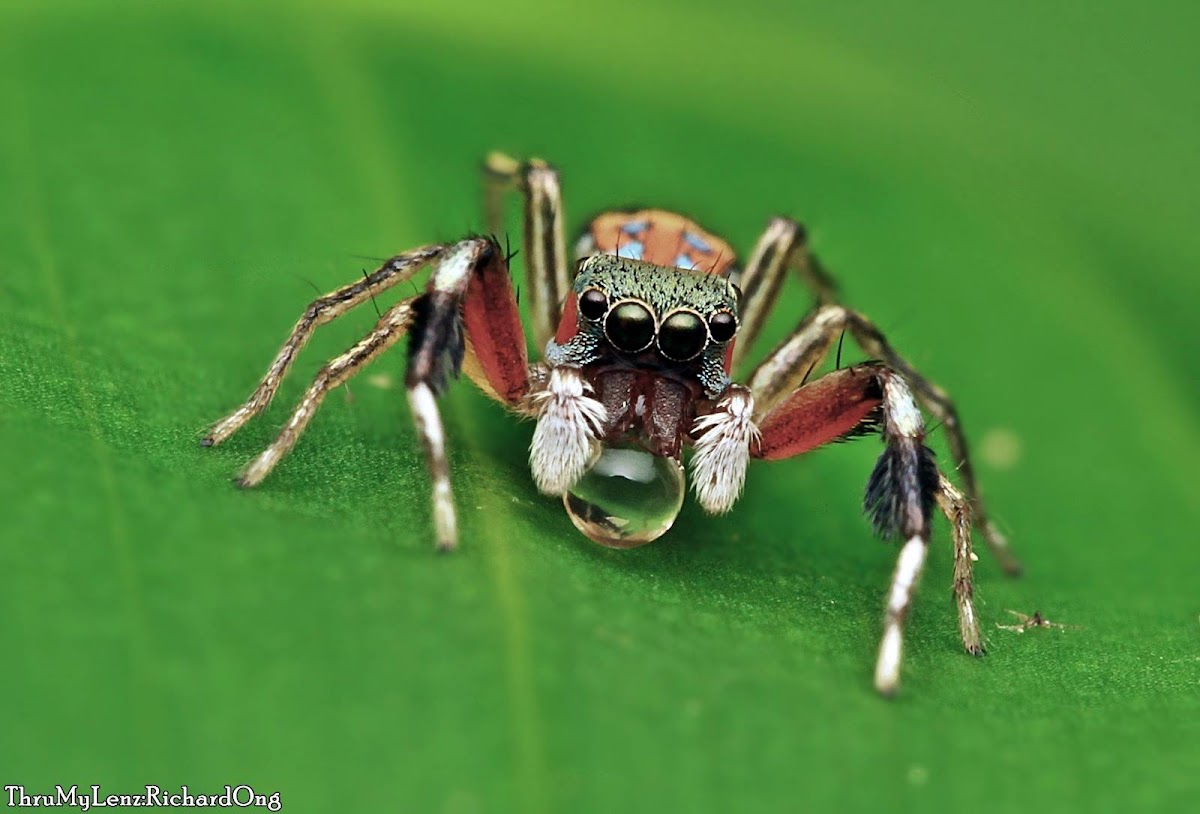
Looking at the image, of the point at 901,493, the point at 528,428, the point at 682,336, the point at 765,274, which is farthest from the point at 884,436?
the point at 765,274

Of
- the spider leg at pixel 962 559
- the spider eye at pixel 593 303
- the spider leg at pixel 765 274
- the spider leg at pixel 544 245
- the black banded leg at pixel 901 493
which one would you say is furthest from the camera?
the spider leg at pixel 765 274

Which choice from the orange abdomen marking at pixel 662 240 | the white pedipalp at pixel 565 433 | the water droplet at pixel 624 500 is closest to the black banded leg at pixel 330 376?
the white pedipalp at pixel 565 433

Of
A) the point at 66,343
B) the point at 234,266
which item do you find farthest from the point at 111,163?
the point at 66,343

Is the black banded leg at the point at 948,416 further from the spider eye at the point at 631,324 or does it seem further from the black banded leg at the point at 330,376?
the black banded leg at the point at 330,376

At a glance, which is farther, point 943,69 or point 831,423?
point 943,69

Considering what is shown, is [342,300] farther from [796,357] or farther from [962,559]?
[962,559]

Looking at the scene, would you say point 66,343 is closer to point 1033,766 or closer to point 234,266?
point 234,266
